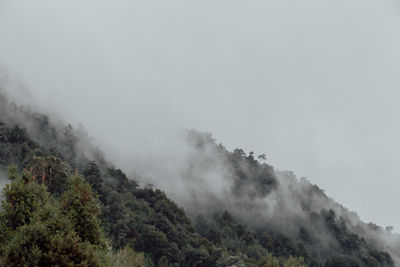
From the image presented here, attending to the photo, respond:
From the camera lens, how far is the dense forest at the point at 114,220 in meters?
25.7

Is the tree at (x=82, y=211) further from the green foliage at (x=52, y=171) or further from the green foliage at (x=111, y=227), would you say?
the green foliage at (x=52, y=171)

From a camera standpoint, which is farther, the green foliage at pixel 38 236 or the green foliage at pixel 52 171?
the green foliage at pixel 52 171

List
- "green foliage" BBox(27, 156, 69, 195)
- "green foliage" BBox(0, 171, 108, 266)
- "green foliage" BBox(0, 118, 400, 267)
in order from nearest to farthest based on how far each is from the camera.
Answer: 1. "green foliage" BBox(0, 171, 108, 266)
2. "green foliage" BBox(0, 118, 400, 267)
3. "green foliage" BBox(27, 156, 69, 195)

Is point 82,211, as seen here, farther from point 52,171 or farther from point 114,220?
point 114,220

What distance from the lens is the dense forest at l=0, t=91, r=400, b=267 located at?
2567cm

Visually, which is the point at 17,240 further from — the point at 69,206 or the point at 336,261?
the point at 336,261

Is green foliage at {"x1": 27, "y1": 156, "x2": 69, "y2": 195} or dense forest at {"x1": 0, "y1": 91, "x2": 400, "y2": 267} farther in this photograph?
green foliage at {"x1": 27, "y1": 156, "x2": 69, "y2": 195}

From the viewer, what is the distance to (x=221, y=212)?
6973 inches

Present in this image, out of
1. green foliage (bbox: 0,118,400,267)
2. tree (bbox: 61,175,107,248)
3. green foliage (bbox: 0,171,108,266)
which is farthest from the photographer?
tree (bbox: 61,175,107,248)

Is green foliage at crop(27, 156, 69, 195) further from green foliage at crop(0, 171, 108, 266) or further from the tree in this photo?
the tree

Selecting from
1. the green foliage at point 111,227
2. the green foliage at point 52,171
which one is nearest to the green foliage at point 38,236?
the green foliage at point 111,227

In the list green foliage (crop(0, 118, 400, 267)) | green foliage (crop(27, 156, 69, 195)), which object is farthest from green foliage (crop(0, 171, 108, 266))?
green foliage (crop(27, 156, 69, 195))

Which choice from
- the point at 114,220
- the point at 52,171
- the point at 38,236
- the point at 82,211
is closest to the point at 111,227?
the point at 114,220

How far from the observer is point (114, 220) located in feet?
357
